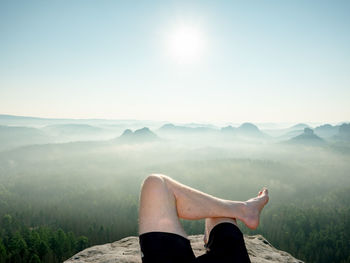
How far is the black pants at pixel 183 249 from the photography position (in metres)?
2.20

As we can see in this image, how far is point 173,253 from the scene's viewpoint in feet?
7.26

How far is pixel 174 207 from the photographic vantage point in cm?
254

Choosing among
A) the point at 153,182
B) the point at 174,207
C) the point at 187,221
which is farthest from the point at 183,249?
the point at 187,221

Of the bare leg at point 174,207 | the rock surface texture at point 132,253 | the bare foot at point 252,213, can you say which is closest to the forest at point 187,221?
the rock surface texture at point 132,253

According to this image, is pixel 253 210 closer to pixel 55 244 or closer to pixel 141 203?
pixel 141 203

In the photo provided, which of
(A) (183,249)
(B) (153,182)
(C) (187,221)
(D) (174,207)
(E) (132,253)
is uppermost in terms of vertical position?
(B) (153,182)

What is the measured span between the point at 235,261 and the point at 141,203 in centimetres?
115

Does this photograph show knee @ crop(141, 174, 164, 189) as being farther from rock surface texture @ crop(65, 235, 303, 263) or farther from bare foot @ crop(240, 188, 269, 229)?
rock surface texture @ crop(65, 235, 303, 263)

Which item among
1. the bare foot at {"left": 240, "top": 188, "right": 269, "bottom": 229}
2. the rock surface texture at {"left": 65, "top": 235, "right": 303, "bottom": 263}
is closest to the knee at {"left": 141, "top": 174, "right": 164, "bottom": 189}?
the bare foot at {"left": 240, "top": 188, "right": 269, "bottom": 229}

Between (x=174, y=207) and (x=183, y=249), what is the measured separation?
1.45 feet

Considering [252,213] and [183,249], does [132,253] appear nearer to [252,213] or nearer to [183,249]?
[183,249]

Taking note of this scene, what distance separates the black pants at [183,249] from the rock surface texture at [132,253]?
1774 millimetres

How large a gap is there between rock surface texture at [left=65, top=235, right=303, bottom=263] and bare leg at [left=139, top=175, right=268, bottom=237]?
1.63 meters

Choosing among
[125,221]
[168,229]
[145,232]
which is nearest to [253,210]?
[168,229]
